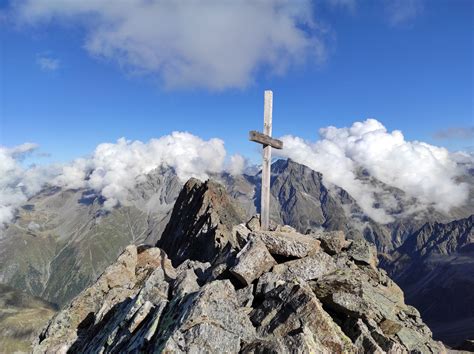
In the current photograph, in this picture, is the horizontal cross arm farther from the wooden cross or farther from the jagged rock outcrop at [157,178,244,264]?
the jagged rock outcrop at [157,178,244,264]

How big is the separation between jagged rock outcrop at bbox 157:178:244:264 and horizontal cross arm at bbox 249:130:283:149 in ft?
117

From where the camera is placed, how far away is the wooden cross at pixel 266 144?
1038 inches

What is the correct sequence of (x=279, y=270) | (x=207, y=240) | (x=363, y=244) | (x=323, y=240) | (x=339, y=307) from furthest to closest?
(x=207, y=240) < (x=363, y=244) < (x=323, y=240) < (x=279, y=270) < (x=339, y=307)

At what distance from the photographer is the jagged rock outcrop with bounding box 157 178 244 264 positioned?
80.2 meters

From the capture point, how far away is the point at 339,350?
15000 mm

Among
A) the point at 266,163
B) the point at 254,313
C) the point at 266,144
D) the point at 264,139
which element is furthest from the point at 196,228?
the point at 254,313

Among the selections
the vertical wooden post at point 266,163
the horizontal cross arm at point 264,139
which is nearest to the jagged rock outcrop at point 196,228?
the vertical wooden post at point 266,163

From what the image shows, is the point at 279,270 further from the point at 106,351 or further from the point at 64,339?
the point at 64,339

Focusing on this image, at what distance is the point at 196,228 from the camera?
110m

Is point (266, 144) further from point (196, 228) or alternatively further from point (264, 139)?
point (196, 228)

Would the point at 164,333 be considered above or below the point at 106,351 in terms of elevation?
above

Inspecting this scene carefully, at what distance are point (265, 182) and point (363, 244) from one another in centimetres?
975

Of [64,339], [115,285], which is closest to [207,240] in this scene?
[115,285]

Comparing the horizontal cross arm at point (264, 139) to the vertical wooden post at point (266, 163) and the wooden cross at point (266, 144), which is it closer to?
the wooden cross at point (266, 144)
